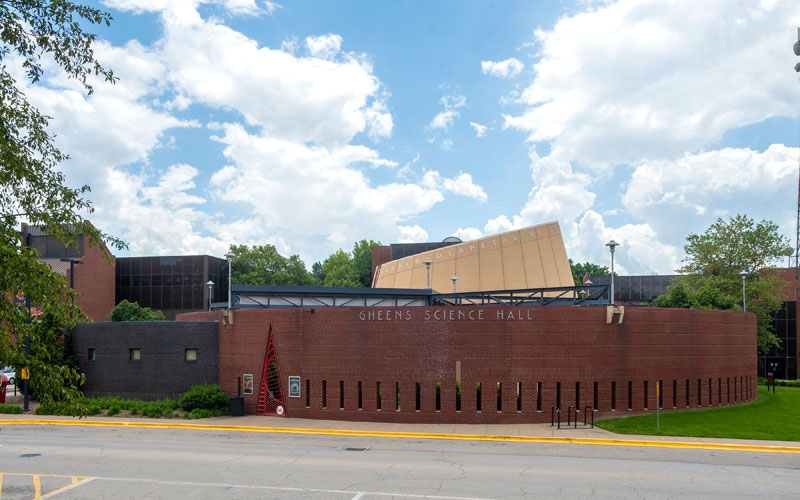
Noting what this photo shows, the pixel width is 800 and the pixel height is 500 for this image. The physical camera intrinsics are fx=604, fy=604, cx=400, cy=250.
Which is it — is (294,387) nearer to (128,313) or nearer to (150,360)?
(150,360)

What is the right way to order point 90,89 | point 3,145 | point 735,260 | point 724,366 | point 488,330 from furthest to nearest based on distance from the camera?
point 735,260 → point 724,366 → point 488,330 → point 90,89 → point 3,145

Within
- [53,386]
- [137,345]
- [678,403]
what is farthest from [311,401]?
[53,386]

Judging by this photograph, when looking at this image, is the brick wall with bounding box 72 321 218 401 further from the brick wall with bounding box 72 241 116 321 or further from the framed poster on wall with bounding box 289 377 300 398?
the brick wall with bounding box 72 241 116 321

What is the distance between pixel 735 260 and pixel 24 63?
5735cm

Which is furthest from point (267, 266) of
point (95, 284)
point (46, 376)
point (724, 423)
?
point (46, 376)

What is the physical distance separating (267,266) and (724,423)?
6124cm

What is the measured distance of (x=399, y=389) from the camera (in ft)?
85.1

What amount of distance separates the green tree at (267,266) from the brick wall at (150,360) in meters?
43.0

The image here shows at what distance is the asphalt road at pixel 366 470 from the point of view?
14953mm

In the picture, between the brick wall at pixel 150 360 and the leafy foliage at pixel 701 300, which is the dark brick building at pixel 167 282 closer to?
the brick wall at pixel 150 360

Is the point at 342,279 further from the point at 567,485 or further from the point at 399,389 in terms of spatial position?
the point at 567,485

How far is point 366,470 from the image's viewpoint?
56.7 feet

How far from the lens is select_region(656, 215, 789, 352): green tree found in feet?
171

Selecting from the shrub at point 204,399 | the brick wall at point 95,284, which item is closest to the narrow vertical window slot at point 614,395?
the shrub at point 204,399
